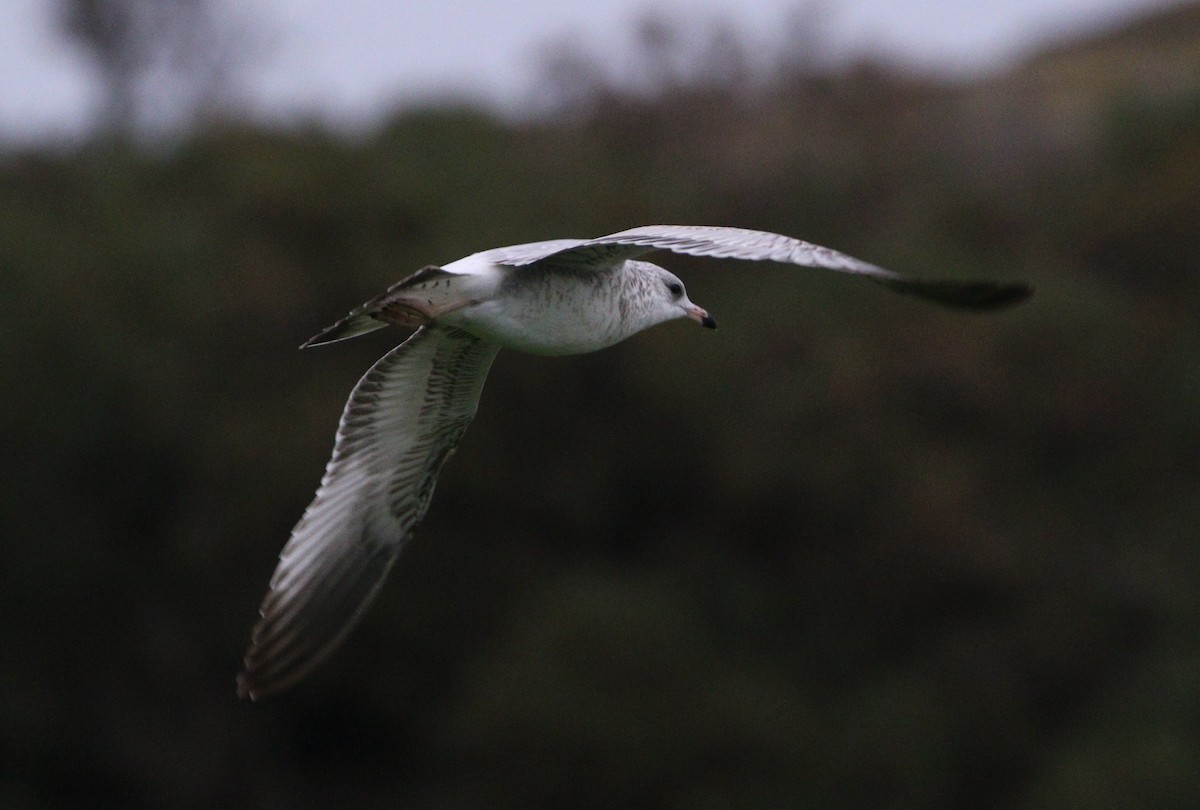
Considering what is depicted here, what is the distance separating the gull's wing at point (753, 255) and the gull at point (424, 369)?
11 millimetres

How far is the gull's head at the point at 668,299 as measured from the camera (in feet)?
26.3

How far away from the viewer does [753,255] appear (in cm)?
642

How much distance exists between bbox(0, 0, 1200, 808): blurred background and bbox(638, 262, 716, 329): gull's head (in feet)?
46.7

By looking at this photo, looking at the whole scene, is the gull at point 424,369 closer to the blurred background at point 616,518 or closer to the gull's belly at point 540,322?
the gull's belly at point 540,322

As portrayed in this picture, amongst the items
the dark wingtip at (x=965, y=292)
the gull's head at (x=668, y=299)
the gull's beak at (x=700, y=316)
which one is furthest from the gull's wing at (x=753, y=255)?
the gull's beak at (x=700, y=316)

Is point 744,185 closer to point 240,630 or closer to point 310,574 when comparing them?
point 240,630

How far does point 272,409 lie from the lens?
90.6ft

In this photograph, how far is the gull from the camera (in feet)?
23.8

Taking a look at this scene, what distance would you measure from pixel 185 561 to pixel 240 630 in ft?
4.96

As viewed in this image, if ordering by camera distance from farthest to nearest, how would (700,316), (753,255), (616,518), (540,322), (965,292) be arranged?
(616,518), (700,316), (540,322), (753,255), (965,292)

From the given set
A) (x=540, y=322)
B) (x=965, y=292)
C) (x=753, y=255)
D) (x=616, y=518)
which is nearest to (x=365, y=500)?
(x=540, y=322)

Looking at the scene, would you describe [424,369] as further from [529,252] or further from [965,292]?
Answer: [965,292]

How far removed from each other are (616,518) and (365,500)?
19.6m

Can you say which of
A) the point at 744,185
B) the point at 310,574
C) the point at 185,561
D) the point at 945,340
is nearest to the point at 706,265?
the point at 945,340
